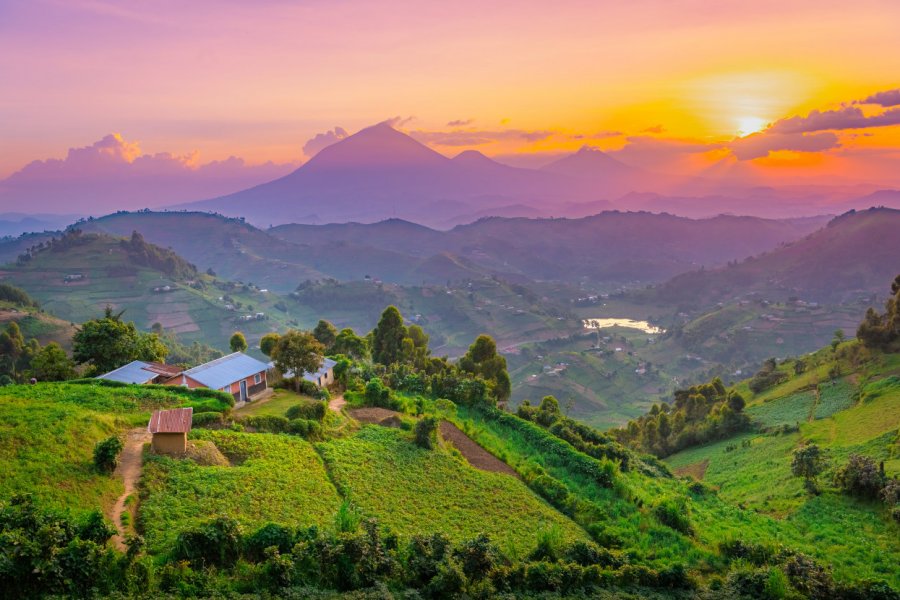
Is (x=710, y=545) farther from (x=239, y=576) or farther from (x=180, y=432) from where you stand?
(x=180, y=432)

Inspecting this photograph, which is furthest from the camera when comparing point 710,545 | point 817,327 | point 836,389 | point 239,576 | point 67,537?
point 817,327

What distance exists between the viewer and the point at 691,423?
6016 cm

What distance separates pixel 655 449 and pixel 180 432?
4945 centimetres

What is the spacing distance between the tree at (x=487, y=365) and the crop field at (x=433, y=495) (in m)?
22.0

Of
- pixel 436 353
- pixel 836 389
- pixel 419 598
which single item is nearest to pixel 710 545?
pixel 419 598

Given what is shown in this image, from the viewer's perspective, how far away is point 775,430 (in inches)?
1891

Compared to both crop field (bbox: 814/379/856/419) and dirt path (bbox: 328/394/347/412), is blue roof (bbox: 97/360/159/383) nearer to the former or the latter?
dirt path (bbox: 328/394/347/412)

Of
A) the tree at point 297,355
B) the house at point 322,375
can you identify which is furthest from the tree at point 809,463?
the house at point 322,375

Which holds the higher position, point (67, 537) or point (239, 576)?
point (67, 537)

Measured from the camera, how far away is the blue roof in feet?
99.8

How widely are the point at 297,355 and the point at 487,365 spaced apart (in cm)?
2000

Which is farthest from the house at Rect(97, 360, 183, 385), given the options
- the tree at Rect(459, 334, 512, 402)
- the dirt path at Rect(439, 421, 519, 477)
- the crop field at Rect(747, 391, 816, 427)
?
the crop field at Rect(747, 391, 816, 427)

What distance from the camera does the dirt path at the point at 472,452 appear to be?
26.6 meters

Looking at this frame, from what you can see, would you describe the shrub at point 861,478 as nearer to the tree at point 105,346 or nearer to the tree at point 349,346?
the tree at point 349,346
